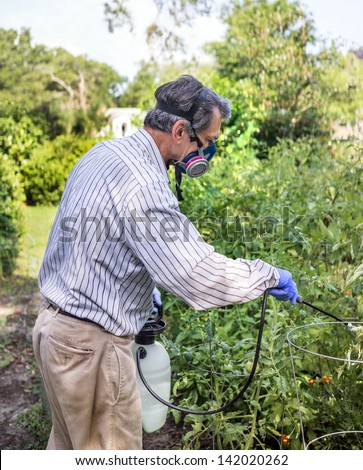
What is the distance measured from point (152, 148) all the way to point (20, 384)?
228cm

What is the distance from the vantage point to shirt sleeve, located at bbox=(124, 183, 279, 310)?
185 cm

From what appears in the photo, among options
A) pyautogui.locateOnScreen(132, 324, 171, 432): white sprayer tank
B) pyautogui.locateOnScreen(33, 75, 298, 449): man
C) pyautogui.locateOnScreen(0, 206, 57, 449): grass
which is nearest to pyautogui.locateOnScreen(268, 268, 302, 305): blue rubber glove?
pyautogui.locateOnScreen(33, 75, 298, 449): man

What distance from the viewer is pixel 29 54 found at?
46.6ft

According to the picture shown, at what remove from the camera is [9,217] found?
6582mm

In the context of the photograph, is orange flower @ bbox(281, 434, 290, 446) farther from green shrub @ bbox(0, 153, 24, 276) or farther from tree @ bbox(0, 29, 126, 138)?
tree @ bbox(0, 29, 126, 138)

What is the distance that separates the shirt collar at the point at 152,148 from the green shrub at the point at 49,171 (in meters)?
8.55

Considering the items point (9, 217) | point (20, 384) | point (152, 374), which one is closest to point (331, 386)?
point (152, 374)

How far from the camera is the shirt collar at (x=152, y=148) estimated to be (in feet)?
6.75

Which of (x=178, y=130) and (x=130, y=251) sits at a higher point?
(x=178, y=130)

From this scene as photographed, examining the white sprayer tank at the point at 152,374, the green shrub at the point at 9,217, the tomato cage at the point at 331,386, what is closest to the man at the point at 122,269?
the white sprayer tank at the point at 152,374

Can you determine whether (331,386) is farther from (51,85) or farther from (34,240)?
(51,85)

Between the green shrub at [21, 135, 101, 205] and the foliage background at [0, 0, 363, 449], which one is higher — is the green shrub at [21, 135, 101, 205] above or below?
below

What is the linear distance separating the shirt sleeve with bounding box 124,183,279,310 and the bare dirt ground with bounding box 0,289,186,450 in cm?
124

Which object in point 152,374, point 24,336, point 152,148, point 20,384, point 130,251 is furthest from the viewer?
point 24,336
